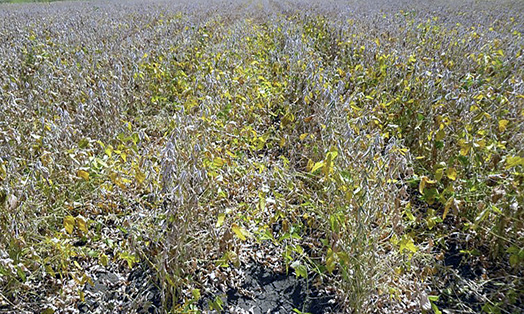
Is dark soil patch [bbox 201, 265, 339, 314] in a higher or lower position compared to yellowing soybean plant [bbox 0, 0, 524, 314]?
lower

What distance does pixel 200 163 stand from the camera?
6.92 ft

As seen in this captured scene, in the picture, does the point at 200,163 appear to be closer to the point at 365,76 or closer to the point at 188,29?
the point at 365,76

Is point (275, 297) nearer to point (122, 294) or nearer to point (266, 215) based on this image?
point (266, 215)

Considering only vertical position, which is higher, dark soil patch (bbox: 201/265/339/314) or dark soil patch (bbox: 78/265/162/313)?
dark soil patch (bbox: 78/265/162/313)

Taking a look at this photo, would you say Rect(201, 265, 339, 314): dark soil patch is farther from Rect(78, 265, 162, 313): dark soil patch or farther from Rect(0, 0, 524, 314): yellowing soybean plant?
Rect(78, 265, 162, 313): dark soil patch

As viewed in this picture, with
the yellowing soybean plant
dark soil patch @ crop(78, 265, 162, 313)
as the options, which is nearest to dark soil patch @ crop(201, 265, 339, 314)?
the yellowing soybean plant

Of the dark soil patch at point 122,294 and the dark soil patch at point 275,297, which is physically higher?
the dark soil patch at point 122,294

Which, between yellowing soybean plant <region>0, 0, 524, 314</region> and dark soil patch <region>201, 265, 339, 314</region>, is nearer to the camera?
yellowing soybean plant <region>0, 0, 524, 314</region>

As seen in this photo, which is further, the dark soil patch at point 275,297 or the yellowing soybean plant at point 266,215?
the dark soil patch at point 275,297

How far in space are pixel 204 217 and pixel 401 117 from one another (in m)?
2.08

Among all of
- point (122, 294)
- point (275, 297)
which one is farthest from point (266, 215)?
point (122, 294)

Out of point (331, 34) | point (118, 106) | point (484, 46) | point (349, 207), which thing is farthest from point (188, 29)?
point (349, 207)

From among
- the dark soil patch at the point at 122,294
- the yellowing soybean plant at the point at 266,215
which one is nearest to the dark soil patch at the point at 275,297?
the yellowing soybean plant at the point at 266,215

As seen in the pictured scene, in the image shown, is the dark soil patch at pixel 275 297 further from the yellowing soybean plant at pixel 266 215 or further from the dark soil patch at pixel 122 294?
the dark soil patch at pixel 122 294
